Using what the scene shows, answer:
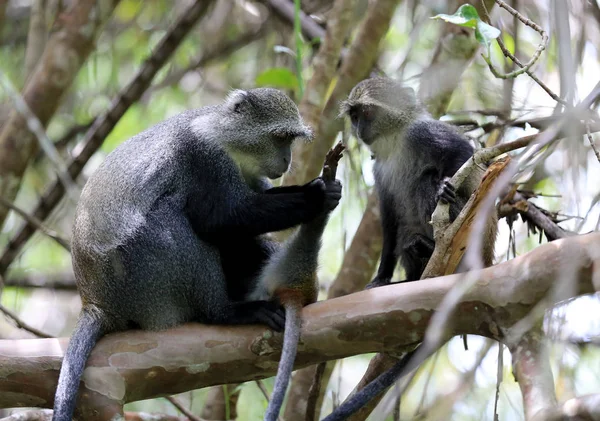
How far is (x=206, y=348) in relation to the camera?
12.8 ft

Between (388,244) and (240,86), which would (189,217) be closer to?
(388,244)

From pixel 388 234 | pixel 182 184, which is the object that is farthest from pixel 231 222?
pixel 388 234

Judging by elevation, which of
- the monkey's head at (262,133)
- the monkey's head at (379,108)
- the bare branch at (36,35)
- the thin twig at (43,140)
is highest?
the bare branch at (36,35)

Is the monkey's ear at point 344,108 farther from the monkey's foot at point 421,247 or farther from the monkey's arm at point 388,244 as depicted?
the monkey's foot at point 421,247

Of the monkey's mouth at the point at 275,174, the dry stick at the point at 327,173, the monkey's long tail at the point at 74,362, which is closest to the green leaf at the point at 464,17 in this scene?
the dry stick at the point at 327,173

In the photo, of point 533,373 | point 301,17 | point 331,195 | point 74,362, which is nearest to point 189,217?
point 331,195

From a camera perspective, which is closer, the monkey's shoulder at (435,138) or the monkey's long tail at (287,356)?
the monkey's long tail at (287,356)

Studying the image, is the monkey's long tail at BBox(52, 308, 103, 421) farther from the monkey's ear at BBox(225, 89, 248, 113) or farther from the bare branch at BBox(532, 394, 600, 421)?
the bare branch at BBox(532, 394, 600, 421)

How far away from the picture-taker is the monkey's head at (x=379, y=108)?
18.6 ft

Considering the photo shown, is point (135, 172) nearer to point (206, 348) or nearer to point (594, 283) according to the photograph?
point (206, 348)

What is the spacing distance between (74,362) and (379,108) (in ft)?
9.72

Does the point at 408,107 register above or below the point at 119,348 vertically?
above

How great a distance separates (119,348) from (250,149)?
1.56 m

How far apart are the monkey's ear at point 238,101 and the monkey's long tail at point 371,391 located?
6.50ft
